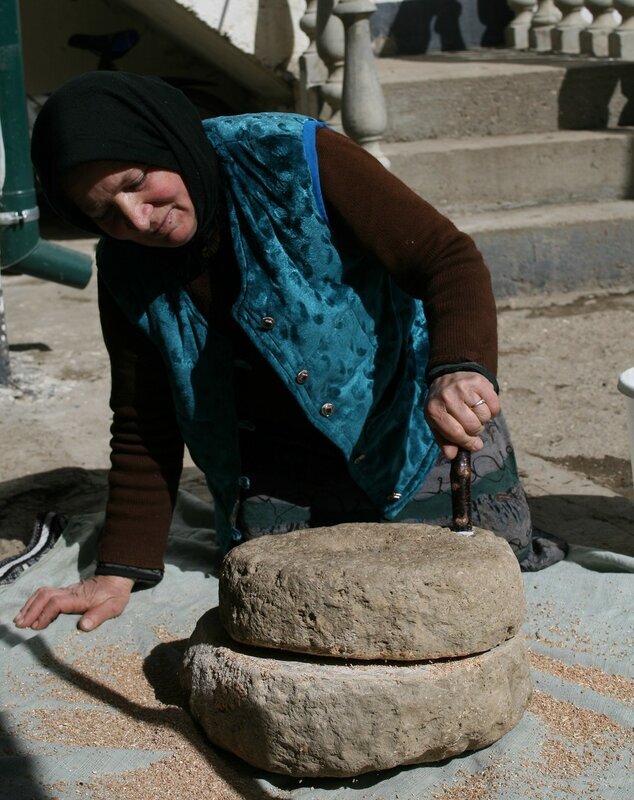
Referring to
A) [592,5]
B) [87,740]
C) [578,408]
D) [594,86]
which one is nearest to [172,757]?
[87,740]

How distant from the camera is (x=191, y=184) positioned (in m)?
2.61

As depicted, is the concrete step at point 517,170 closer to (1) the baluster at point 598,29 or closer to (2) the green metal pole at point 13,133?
(1) the baluster at point 598,29

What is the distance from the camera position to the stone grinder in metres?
2.21

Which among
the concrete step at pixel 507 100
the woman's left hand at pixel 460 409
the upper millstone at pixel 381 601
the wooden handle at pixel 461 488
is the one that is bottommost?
the upper millstone at pixel 381 601

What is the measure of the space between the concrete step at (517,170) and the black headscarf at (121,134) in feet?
12.9

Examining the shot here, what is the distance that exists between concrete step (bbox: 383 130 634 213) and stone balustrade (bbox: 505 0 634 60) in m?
1.13

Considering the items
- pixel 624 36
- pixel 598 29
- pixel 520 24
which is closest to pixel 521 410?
pixel 624 36

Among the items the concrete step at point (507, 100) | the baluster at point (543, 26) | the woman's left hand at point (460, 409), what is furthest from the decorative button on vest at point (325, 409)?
the baluster at point (543, 26)

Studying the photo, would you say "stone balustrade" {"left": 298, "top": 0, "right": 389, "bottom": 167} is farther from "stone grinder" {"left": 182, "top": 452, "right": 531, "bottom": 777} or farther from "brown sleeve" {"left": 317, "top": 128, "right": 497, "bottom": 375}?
"stone grinder" {"left": 182, "top": 452, "right": 531, "bottom": 777}

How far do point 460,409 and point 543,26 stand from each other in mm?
6796

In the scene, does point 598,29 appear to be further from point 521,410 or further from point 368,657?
point 368,657

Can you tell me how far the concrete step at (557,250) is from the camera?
20.1 feet

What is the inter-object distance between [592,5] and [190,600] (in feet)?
19.8

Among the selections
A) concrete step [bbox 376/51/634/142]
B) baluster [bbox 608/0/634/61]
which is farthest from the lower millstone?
baluster [bbox 608/0/634/61]
